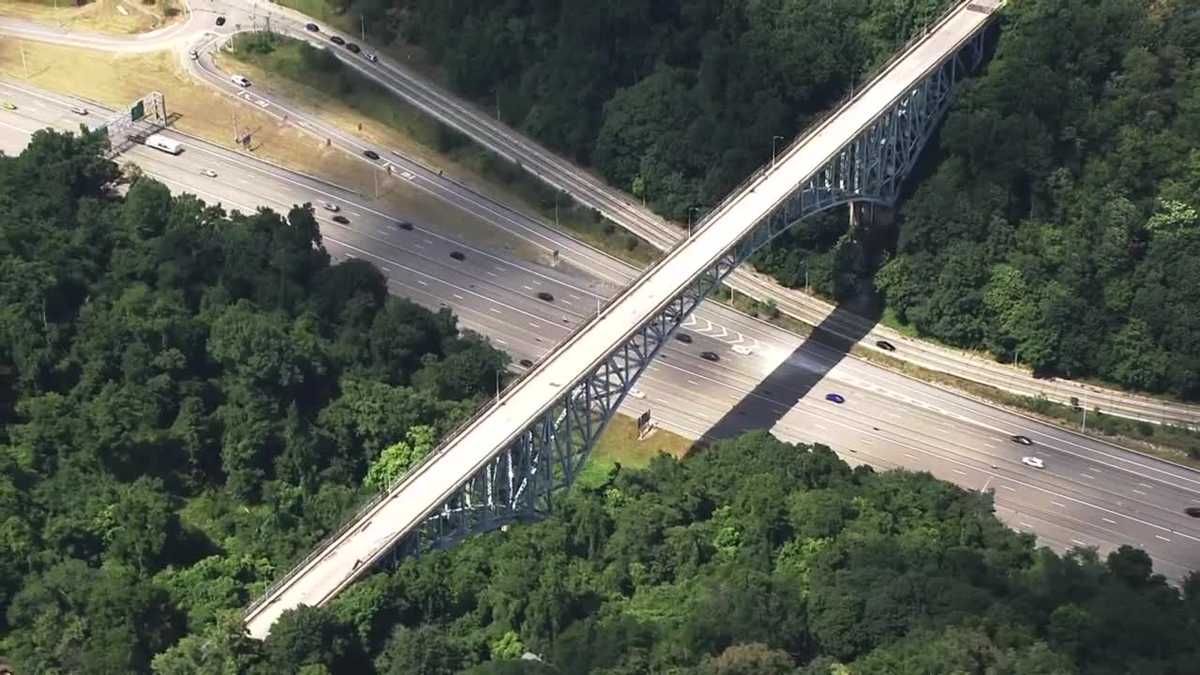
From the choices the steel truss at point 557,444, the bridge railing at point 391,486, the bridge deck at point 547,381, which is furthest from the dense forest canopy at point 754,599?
the bridge railing at point 391,486

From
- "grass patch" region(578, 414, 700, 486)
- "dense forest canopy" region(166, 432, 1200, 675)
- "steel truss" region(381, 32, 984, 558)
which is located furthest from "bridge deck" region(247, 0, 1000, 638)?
"grass patch" region(578, 414, 700, 486)

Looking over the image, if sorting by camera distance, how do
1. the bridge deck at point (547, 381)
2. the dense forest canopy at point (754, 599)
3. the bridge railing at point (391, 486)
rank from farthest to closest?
the bridge deck at point (547, 381) → the bridge railing at point (391, 486) → the dense forest canopy at point (754, 599)

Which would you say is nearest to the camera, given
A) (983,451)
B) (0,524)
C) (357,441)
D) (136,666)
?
(136,666)

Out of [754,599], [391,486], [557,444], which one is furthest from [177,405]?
[754,599]

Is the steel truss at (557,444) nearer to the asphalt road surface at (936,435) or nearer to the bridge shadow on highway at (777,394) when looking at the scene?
the bridge shadow on highway at (777,394)

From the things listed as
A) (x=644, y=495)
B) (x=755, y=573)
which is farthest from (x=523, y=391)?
(x=755, y=573)

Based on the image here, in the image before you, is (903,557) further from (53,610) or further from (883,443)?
(53,610)

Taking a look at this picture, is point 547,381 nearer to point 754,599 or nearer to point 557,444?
point 557,444
